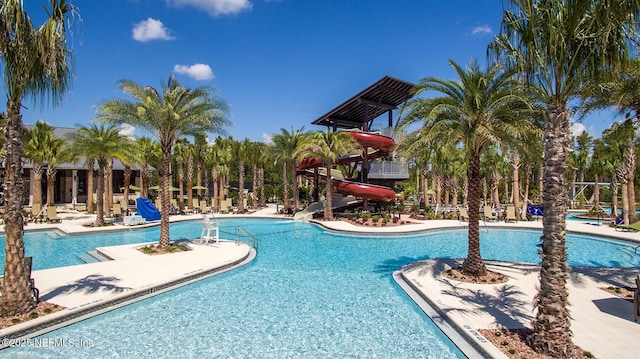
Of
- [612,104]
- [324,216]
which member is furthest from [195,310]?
[324,216]

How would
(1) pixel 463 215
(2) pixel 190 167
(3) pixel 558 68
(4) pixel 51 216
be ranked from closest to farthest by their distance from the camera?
1. (3) pixel 558 68
2. (4) pixel 51 216
3. (1) pixel 463 215
4. (2) pixel 190 167

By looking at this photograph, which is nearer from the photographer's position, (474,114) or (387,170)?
(474,114)

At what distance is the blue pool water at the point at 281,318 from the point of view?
6.24 m

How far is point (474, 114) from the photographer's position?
9.70 m

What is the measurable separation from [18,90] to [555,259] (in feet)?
32.9

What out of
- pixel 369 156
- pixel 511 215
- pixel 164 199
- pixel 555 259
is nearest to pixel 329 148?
pixel 369 156

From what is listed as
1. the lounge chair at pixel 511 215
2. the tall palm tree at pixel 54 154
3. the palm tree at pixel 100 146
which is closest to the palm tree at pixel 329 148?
the lounge chair at pixel 511 215

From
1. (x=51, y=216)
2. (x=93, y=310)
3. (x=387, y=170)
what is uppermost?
(x=387, y=170)

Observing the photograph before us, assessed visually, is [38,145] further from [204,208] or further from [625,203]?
[625,203]

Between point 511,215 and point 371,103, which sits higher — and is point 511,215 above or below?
below

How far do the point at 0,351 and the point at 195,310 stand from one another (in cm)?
329

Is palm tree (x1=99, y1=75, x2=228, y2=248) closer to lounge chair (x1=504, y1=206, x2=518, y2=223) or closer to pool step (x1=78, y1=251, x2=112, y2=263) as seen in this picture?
pool step (x1=78, y1=251, x2=112, y2=263)

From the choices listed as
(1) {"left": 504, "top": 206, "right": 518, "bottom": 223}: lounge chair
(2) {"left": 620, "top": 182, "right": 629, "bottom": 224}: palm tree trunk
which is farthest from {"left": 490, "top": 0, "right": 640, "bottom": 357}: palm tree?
(1) {"left": 504, "top": 206, "right": 518, "bottom": 223}: lounge chair

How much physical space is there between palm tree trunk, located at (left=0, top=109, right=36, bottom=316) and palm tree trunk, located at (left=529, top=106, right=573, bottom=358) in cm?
939
